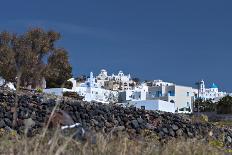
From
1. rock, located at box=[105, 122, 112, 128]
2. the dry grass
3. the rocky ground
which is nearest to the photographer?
the dry grass

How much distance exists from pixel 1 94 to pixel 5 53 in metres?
32.7

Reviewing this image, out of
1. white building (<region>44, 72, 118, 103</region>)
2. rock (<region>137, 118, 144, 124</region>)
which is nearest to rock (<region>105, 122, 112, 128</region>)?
rock (<region>137, 118, 144, 124</region>)

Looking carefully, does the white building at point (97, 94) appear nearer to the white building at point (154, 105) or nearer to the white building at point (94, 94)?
the white building at point (94, 94)

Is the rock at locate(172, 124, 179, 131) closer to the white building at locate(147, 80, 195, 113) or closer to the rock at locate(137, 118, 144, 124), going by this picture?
the rock at locate(137, 118, 144, 124)

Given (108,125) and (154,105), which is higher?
(154,105)

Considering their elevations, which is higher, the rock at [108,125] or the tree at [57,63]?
the tree at [57,63]

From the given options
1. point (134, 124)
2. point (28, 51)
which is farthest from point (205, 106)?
point (134, 124)

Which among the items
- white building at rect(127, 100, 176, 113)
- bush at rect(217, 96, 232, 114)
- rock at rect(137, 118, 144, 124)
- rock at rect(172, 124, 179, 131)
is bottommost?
rock at rect(172, 124, 179, 131)

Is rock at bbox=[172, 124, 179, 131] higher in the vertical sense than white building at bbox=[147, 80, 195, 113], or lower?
lower

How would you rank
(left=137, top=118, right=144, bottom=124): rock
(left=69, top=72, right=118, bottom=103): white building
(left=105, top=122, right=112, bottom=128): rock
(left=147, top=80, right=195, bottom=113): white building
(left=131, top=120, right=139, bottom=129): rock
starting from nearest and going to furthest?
(left=105, top=122, right=112, bottom=128): rock < (left=131, top=120, right=139, bottom=129): rock < (left=137, top=118, right=144, bottom=124): rock < (left=69, top=72, right=118, bottom=103): white building < (left=147, top=80, right=195, bottom=113): white building

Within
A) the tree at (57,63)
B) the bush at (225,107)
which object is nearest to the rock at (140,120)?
the tree at (57,63)

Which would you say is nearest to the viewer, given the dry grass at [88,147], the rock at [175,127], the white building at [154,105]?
the dry grass at [88,147]

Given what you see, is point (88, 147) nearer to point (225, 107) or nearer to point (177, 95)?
point (225, 107)

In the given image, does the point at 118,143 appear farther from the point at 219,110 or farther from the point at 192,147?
the point at 219,110
